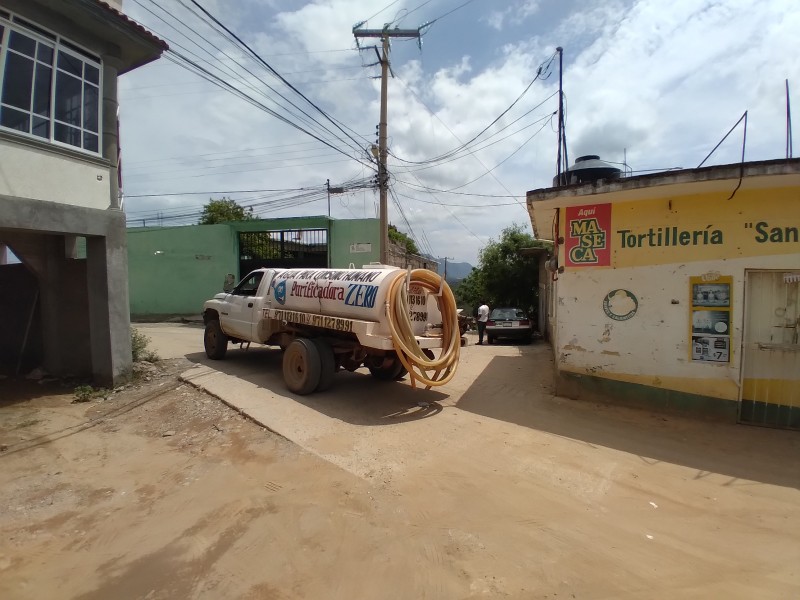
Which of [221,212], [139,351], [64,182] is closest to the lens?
[64,182]

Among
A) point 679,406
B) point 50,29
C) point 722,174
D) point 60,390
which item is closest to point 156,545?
point 60,390

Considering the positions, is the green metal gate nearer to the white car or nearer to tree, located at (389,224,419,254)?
the white car

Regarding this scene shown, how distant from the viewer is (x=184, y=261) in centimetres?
1966

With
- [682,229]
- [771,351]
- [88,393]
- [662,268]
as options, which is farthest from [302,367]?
[771,351]

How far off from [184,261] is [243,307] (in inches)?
497

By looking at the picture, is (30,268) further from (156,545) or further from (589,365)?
(589,365)

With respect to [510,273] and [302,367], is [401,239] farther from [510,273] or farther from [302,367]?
[302,367]

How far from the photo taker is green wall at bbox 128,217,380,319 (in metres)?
18.7

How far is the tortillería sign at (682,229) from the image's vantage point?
5627 mm

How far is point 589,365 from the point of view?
22.2 ft

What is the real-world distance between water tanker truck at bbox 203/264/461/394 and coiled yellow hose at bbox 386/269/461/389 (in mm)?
14

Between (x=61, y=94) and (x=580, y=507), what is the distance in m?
9.25

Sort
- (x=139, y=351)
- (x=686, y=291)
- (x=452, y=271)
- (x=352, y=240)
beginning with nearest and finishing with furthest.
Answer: (x=686, y=291) → (x=139, y=351) → (x=352, y=240) → (x=452, y=271)

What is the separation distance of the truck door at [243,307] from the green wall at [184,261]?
831 cm
